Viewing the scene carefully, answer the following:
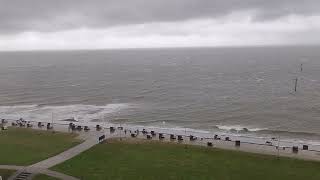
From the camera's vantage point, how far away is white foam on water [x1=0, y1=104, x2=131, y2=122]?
335 ft

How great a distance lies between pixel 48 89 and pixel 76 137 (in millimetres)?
93796

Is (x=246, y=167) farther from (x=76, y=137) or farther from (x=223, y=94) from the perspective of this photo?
(x=223, y=94)

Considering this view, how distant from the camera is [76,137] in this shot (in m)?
71.2

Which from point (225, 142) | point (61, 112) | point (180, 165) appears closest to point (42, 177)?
point (180, 165)

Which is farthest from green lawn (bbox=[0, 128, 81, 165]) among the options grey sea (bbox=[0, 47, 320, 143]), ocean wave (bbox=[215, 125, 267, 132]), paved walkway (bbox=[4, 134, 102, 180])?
ocean wave (bbox=[215, 125, 267, 132])

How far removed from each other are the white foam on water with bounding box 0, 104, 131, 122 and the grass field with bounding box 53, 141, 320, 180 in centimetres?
4133

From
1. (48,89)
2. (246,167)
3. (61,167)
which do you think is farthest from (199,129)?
(48,89)

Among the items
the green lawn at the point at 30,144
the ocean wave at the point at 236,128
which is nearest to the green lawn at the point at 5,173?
the green lawn at the point at 30,144

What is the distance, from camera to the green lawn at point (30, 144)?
57.5 meters

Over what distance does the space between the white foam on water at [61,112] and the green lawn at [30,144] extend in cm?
2348

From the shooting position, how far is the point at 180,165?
5406 centimetres

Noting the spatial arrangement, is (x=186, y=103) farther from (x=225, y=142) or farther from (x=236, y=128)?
(x=225, y=142)

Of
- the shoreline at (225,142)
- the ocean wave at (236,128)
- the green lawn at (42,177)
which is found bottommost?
the green lawn at (42,177)

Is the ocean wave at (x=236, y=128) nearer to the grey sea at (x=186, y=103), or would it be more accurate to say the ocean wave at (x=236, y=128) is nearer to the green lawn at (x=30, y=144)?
the grey sea at (x=186, y=103)
